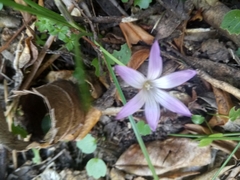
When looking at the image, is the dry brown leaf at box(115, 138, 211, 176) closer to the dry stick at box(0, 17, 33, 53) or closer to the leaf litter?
Result: the leaf litter

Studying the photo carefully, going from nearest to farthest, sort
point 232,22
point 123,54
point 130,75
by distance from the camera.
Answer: point 130,75, point 232,22, point 123,54

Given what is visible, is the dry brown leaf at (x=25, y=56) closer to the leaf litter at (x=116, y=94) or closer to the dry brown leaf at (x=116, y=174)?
the leaf litter at (x=116, y=94)

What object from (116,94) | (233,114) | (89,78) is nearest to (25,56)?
(89,78)

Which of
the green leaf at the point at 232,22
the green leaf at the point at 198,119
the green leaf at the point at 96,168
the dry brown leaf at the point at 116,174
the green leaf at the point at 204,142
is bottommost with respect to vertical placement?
the dry brown leaf at the point at 116,174

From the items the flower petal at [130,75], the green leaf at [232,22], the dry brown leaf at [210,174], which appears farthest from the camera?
the dry brown leaf at [210,174]

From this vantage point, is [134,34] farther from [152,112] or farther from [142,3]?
[152,112]

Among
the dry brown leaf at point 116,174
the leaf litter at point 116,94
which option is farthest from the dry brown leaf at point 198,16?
the dry brown leaf at point 116,174

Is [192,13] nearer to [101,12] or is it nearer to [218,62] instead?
[218,62]
